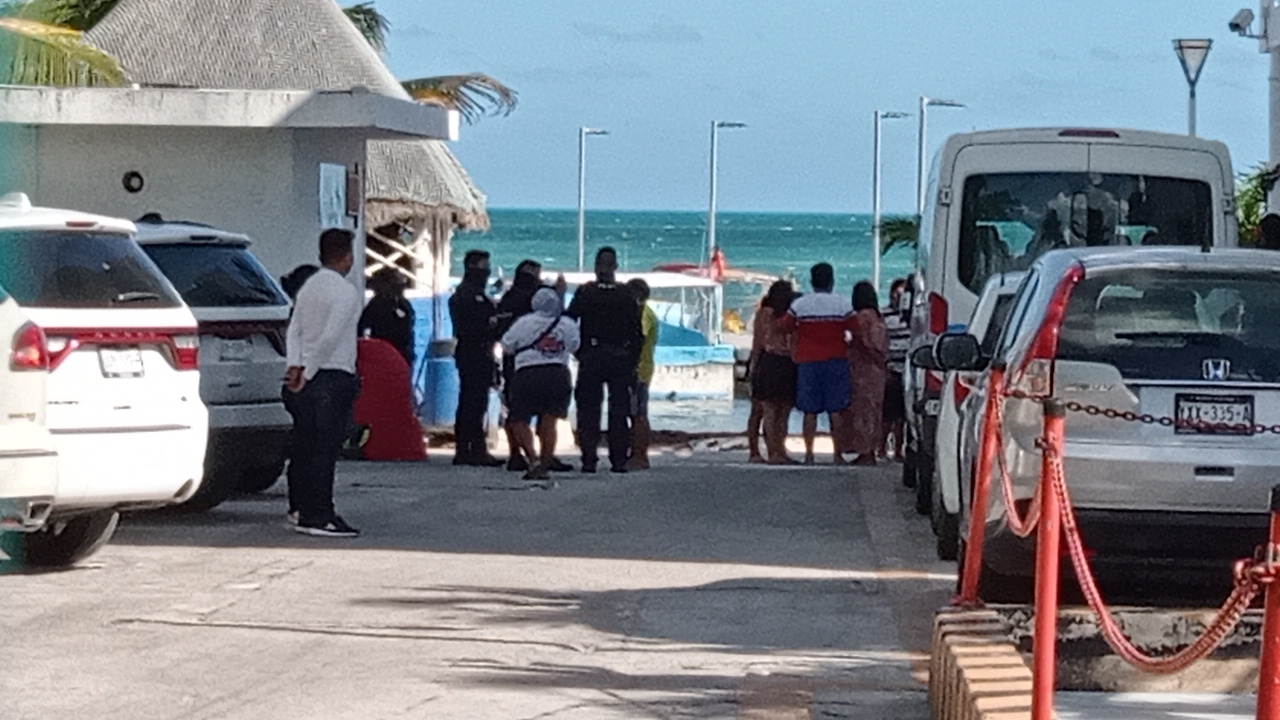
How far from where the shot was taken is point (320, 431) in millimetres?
14406

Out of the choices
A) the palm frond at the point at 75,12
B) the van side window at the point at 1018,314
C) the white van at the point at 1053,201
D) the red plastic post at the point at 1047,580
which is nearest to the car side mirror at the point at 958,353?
the van side window at the point at 1018,314

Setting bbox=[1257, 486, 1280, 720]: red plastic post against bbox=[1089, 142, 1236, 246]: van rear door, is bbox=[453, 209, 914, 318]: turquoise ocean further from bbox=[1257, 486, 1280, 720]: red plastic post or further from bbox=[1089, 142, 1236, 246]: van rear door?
bbox=[1257, 486, 1280, 720]: red plastic post

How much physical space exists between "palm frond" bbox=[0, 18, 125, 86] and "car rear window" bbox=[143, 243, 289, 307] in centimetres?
933

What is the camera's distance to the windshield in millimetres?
16031

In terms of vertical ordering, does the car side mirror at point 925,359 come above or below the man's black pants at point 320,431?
above

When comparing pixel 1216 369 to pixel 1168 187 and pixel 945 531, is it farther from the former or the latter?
pixel 1168 187

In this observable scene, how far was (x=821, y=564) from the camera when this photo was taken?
13562 millimetres

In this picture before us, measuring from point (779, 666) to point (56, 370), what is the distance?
3877mm

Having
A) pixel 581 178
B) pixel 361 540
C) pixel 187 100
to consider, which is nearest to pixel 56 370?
pixel 361 540

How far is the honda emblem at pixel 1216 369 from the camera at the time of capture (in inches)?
393

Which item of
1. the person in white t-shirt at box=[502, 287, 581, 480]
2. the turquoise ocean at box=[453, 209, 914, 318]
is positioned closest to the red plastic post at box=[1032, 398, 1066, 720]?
the person in white t-shirt at box=[502, 287, 581, 480]

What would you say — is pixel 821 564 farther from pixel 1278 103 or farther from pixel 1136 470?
pixel 1278 103

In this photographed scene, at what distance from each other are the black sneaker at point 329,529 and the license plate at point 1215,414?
607 cm

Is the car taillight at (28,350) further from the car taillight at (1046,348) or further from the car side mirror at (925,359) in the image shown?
the car taillight at (1046,348)
